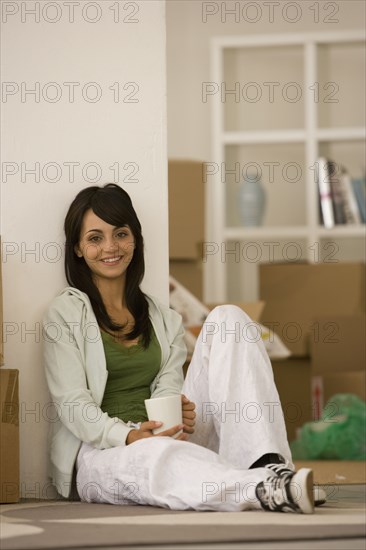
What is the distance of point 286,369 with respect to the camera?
4023 millimetres

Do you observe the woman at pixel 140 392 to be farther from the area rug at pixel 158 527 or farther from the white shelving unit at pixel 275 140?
the white shelving unit at pixel 275 140

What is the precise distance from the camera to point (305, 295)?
4043 mm

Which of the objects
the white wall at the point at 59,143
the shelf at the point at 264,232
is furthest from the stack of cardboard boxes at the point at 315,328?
the white wall at the point at 59,143

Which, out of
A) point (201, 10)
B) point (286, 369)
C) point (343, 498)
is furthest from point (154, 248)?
point (201, 10)

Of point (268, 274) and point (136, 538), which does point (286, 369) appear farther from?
point (136, 538)

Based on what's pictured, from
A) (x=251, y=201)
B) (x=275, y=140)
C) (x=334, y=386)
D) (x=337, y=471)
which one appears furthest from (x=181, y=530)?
(x=275, y=140)

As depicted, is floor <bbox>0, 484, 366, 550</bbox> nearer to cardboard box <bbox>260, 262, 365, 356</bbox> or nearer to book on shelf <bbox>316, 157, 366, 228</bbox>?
cardboard box <bbox>260, 262, 365, 356</bbox>

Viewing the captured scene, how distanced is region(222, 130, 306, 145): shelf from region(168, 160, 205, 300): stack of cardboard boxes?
945mm

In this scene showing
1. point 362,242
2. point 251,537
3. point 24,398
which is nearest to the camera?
point 251,537

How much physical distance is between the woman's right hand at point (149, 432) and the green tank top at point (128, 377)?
174mm

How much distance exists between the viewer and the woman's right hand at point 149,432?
2045mm

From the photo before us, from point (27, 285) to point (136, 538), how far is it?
39.1 inches

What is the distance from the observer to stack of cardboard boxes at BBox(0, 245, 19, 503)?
7.20 ft

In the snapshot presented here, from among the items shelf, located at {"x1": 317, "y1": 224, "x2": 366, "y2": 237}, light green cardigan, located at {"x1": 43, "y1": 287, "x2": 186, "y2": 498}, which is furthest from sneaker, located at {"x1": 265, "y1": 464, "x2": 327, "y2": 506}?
shelf, located at {"x1": 317, "y1": 224, "x2": 366, "y2": 237}
